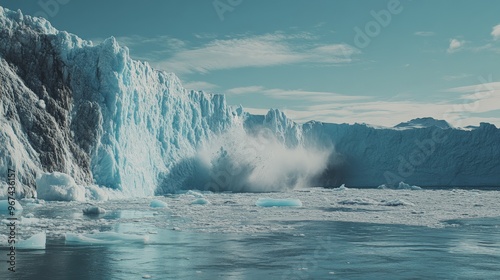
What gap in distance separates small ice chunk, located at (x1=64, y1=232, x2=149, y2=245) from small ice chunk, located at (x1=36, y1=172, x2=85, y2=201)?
585 inches

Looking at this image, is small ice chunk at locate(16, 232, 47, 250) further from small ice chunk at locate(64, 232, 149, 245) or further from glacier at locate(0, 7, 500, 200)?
glacier at locate(0, 7, 500, 200)

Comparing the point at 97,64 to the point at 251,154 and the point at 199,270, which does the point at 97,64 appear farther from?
the point at 199,270

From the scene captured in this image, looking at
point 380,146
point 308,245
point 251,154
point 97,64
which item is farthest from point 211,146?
point 308,245

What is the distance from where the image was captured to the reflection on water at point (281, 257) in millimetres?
7238

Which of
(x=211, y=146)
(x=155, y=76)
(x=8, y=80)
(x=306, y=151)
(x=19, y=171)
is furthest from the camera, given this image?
(x=306, y=151)

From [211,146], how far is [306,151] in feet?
56.4

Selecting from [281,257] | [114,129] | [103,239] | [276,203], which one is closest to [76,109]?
[114,129]

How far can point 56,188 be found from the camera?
24516 millimetres

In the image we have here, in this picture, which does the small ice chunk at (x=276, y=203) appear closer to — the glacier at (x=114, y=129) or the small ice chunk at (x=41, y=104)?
the glacier at (x=114, y=129)

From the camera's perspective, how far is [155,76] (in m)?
36.3

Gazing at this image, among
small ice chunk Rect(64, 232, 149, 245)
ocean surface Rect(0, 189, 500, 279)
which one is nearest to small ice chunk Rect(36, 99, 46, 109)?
ocean surface Rect(0, 189, 500, 279)

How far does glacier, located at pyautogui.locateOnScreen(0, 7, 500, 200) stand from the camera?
27062 mm

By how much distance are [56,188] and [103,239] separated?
50.7ft

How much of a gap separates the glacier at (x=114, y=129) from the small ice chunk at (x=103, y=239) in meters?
15.2
